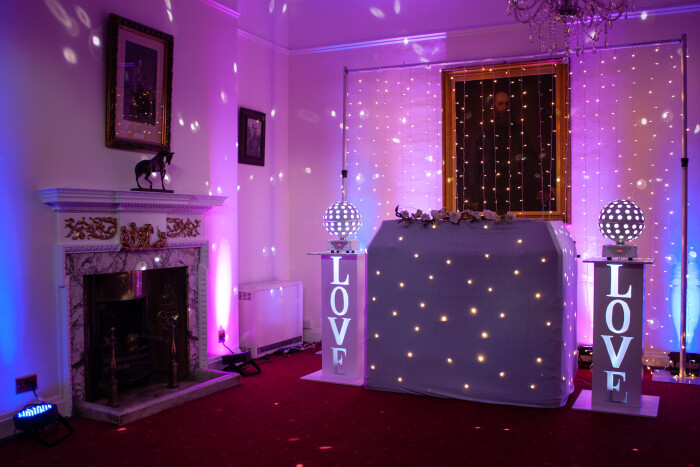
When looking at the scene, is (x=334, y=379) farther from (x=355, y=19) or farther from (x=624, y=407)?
(x=355, y=19)

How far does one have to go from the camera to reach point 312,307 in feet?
21.0

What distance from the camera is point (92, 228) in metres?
3.92

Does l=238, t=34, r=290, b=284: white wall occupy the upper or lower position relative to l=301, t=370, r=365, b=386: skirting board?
upper

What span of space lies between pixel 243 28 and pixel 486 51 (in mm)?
2405

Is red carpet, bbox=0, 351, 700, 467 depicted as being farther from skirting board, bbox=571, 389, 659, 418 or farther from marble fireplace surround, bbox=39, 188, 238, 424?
marble fireplace surround, bbox=39, 188, 238, 424

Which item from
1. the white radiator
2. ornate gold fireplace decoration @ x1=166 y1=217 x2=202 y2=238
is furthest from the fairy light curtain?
ornate gold fireplace decoration @ x1=166 y1=217 x2=202 y2=238

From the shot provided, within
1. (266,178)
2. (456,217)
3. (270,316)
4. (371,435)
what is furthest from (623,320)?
(266,178)

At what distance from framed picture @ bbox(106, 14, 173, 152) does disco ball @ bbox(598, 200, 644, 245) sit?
329 centimetres

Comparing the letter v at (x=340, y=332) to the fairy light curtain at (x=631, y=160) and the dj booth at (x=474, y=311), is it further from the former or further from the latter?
the fairy light curtain at (x=631, y=160)

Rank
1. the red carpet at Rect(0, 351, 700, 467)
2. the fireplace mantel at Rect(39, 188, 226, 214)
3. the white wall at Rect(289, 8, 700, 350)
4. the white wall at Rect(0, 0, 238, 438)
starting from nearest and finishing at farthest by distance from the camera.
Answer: the red carpet at Rect(0, 351, 700, 467) → the white wall at Rect(0, 0, 238, 438) → the fireplace mantel at Rect(39, 188, 226, 214) → the white wall at Rect(289, 8, 700, 350)

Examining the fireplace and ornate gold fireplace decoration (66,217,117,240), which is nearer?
ornate gold fireplace decoration (66,217,117,240)

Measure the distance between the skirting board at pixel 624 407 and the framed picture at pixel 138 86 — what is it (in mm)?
3579

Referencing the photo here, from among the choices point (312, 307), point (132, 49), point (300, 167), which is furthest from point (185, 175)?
point (312, 307)

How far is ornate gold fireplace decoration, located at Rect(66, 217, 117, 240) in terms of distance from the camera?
3814 mm
